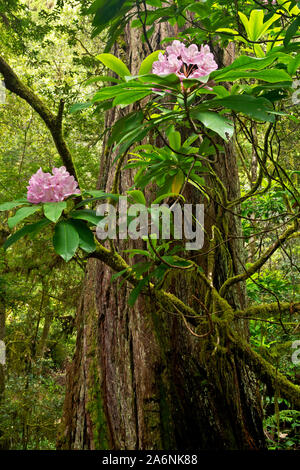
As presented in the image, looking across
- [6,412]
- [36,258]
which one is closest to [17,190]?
[36,258]

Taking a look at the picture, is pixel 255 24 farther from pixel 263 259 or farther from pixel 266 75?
pixel 263 259

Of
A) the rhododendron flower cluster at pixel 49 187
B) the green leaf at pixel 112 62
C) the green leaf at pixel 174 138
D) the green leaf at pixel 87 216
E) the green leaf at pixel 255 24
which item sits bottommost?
the green leaf at pixel 87 216

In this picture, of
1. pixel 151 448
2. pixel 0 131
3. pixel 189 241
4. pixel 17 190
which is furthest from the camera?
pixel 0 131

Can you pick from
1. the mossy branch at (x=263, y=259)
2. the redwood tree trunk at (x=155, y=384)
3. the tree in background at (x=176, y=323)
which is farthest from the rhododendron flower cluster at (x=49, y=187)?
the mossy branch at (x=263, y=259)

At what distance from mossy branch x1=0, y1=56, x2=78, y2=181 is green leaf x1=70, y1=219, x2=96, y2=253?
331 millimetres

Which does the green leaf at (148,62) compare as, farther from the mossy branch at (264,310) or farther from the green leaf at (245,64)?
the mossy branch at (264,310)

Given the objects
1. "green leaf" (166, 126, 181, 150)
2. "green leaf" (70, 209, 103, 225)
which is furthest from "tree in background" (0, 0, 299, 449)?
"green leaf" (70, 209, 103, 225)

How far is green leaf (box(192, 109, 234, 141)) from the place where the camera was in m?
0.62

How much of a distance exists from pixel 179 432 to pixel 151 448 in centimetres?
11

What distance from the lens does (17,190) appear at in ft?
12.8

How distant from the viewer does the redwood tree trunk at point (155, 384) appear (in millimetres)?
1227

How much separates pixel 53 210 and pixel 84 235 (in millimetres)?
130

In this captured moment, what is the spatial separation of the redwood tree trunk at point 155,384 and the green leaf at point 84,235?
1.52 ft
